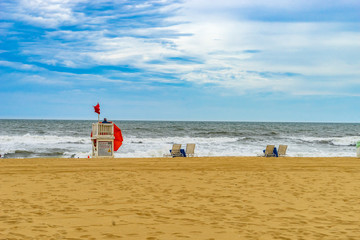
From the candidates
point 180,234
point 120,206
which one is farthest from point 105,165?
point 180,234

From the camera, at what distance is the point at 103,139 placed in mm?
15719

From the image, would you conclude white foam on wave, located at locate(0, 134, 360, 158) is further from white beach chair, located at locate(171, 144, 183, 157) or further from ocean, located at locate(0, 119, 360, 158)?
white beach chair, located at locate(171, 144, 183, 157)

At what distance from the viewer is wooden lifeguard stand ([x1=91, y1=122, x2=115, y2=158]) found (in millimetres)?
15562

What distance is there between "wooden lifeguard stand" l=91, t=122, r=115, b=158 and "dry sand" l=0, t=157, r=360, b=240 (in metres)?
4.53

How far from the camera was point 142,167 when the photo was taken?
12750 millimetres

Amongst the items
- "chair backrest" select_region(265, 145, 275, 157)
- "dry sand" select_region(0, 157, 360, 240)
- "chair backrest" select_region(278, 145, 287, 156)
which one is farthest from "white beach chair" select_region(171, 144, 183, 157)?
"dry sand" select_region(0, 157, 360, 240)

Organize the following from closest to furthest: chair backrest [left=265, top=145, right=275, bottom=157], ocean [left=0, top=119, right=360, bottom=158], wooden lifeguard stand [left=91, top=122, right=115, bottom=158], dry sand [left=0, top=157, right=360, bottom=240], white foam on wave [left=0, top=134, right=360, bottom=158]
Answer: dry sand [left=0, top=157, right=360, bottom=240]
wooden lifeguard stand [left=91, top=122, right=115, bottom=158]
chair backrest [left=265, top=145, right=275, bottom=157]
white foam on wave [left=0, top=134, right=360, bottom=158]
ocean [left=0, top=119, right=360, bottom=158]

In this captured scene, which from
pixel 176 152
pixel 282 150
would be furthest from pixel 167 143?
pixel 282 150

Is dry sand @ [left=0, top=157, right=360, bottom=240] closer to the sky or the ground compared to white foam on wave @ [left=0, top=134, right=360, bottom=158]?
closer to the sky

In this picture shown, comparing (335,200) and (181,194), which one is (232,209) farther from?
(335,200)

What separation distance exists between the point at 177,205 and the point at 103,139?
9596 mm

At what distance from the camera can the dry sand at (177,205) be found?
16.9 ft

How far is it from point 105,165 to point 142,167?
1.39 m

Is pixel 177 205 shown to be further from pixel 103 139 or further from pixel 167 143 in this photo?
pixel 167 143
